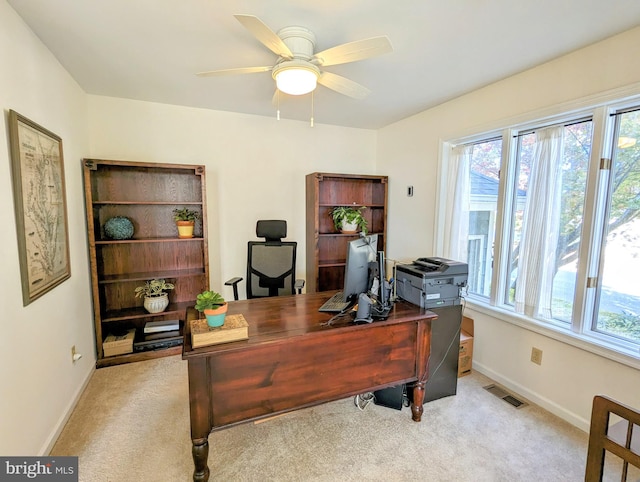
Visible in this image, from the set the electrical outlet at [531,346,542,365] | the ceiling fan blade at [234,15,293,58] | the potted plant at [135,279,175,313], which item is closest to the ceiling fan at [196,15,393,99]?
the ceiling fan blade at [234,15,293,58]

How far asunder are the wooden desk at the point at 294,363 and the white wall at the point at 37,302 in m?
0.81

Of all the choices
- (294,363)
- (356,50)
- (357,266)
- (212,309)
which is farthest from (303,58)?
(294,363)

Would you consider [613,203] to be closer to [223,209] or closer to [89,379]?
[223,209]

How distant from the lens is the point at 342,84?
1.98 metres

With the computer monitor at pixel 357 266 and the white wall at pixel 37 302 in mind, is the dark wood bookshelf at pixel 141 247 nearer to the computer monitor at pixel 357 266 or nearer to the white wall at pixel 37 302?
the white wall at pixel 37 302

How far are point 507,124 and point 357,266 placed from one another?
5.76 ft

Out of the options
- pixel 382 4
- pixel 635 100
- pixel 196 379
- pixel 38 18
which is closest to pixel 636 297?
→ pixel 635 100

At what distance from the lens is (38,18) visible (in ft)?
5.70

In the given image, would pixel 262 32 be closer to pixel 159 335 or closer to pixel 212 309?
pixel 212 309

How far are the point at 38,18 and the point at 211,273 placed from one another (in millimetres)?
2413

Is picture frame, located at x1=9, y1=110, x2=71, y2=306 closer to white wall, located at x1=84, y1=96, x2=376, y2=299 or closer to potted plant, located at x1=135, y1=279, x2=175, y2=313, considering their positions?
potted plant, located at x1=135, y1=279, x2=175, y2=313

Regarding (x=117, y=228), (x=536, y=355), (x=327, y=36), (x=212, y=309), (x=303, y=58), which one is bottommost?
(x=536, y=355)

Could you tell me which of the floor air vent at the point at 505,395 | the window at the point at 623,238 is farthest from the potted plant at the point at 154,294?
the window at the point at 623,238

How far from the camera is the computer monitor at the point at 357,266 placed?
1.91 m
